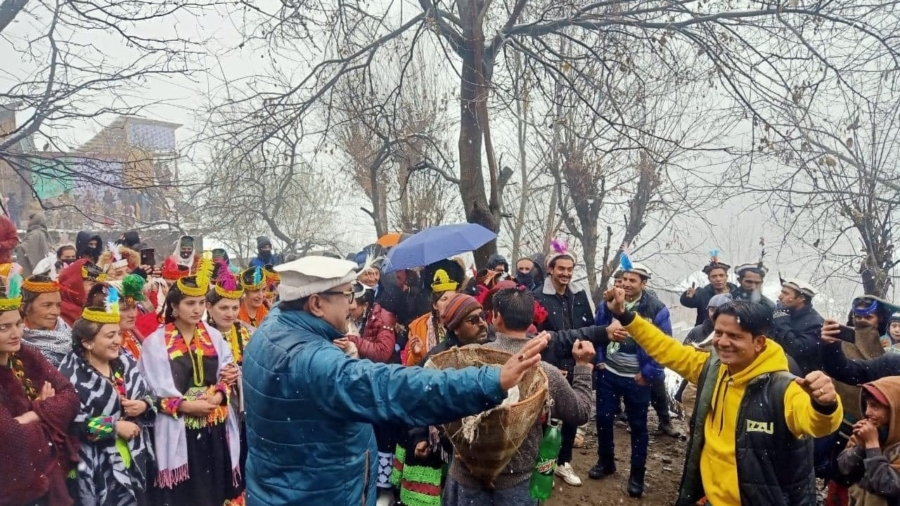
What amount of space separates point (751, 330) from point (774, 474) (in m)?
0.70

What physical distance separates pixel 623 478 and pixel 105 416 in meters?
4.32

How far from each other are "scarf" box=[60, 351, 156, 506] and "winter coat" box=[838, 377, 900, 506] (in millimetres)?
4100

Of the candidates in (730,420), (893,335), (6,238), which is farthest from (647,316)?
(6,238)

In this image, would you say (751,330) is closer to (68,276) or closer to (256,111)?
(68,276)

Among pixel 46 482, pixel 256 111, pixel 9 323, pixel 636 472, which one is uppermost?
pixel 256 111

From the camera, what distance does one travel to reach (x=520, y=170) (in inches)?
672

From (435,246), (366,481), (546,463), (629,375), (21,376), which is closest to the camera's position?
(366,481)

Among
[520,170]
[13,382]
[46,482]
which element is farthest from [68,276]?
[520,170]

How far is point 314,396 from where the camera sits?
1854 millimetres

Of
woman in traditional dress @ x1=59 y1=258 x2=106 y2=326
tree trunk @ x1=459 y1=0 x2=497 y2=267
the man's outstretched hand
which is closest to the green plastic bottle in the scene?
the man's outstretched hand

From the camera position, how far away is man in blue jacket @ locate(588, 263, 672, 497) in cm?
468

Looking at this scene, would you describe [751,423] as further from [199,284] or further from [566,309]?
[199,284]

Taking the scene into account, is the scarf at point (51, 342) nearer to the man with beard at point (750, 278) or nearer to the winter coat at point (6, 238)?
the winter coat at point (6, 238)

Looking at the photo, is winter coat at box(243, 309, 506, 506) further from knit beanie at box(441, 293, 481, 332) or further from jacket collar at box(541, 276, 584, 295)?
jacket collar at box(541, 276, 584, 295)
